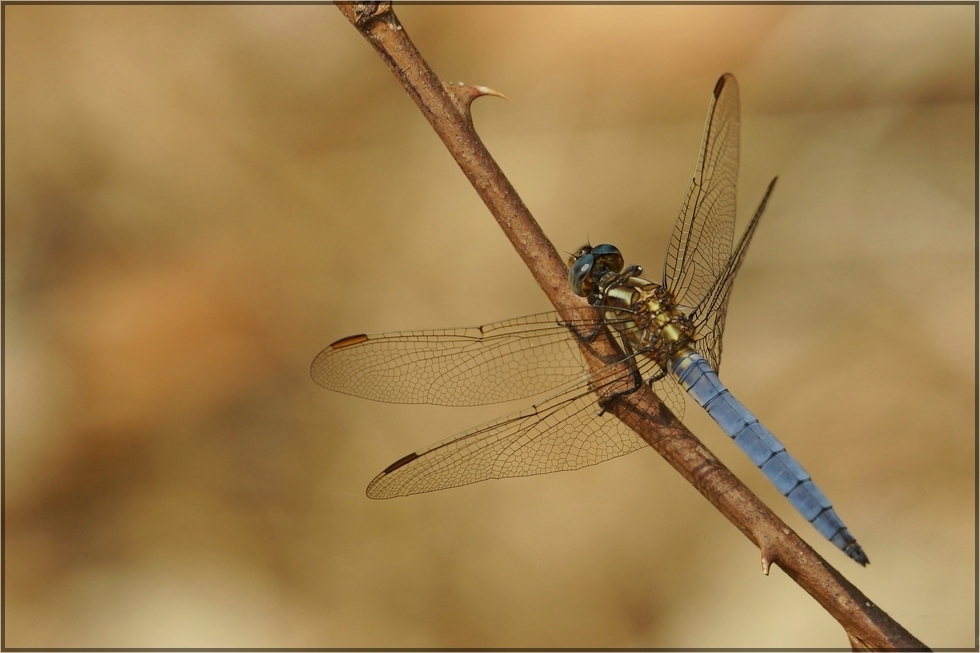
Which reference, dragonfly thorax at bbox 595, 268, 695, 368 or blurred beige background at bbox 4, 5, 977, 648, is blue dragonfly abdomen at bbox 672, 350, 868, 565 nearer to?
dragonfly thorax at bbox 595, 268, 695, 368

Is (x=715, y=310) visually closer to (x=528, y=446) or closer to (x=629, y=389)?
(x=629, y=389)

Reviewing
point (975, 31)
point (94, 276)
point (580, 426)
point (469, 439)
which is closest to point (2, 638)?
point (94, 276)

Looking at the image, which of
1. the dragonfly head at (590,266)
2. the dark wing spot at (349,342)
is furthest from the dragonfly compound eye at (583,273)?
the dark wing spot at (349,342)

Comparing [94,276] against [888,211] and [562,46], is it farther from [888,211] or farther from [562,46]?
[888,211]

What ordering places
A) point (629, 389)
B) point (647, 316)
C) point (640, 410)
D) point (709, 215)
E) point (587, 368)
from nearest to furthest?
point (640, 410)
point (629, 389)
point (587, 368)
point (647, 316)
point (709, 215)

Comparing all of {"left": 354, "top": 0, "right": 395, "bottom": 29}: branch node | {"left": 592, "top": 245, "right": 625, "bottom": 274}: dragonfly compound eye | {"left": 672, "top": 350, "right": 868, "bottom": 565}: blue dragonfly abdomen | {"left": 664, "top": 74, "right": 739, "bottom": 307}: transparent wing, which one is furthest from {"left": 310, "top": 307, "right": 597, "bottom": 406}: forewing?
{"left": 354, "top": 0, "right": 395, "bottom": 29}: branch node

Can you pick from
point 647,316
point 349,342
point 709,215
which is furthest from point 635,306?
point 349,342

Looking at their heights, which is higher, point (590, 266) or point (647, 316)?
point (590, 266)
